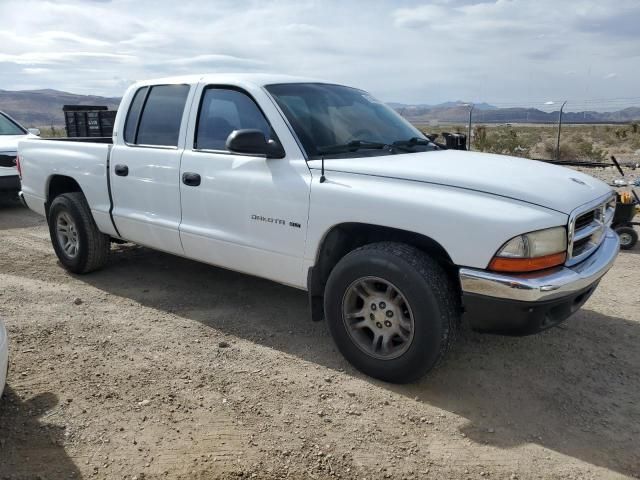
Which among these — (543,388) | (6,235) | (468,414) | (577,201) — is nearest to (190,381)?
(468,414)

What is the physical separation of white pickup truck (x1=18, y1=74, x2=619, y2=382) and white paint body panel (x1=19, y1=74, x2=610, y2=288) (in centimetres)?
1

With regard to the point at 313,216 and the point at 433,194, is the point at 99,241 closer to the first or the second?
the point at 313,216

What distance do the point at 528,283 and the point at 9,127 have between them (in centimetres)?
1077

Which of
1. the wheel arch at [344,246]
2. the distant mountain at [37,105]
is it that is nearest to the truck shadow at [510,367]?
the wheel arch at [344,246]

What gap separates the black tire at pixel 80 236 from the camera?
18.1 ft

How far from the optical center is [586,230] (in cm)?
340

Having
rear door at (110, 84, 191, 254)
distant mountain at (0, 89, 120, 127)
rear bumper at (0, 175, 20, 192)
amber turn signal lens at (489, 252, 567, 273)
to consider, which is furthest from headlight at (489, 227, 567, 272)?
distant mountain at (0, 89, 120, 127)

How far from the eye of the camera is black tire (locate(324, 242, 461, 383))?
10.5 ft

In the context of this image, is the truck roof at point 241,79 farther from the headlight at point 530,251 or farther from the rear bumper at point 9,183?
the rear bumper at point 9,183

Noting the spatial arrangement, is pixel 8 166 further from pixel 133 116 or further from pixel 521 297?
pixel 521 297

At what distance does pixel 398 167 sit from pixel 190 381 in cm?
190

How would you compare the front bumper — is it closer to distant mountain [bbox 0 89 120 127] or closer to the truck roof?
the truck roof

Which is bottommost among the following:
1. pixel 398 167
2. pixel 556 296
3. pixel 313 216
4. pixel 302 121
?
pixel 556 296

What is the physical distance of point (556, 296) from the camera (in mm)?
3025
